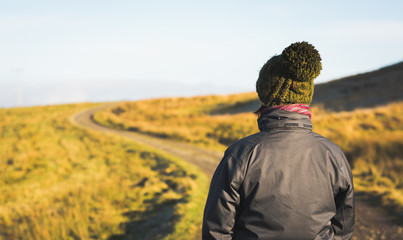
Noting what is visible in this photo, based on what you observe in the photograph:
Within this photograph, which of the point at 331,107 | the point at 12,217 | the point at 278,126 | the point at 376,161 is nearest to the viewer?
the point at 278,126

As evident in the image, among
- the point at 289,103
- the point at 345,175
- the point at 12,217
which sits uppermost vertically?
the point at 289,103

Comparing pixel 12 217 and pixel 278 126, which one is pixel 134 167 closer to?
pixel 12 217

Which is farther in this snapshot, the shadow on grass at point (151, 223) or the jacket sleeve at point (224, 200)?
the shadow on grass at point (151, 223)

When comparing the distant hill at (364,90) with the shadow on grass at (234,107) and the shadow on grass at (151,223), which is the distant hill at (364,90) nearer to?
the shadow on grass at (234,107)

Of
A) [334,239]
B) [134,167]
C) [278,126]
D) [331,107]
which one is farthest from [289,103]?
[331,107]

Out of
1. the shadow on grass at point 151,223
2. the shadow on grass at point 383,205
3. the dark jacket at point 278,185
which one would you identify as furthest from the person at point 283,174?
the shadow on grass at point 383,205

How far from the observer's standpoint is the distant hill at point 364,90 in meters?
27.2

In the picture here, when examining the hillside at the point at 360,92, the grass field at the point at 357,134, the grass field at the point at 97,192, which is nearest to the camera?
the grass field at the point at 97,192

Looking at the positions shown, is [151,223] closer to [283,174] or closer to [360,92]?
[283,174]

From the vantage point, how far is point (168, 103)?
43156 mm

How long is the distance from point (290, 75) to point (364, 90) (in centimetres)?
3498

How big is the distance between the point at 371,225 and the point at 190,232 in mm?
3926

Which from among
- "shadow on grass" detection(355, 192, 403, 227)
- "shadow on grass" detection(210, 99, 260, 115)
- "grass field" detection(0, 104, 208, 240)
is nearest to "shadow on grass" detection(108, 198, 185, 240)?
"grass field" detection(0, 104, 208, 240)

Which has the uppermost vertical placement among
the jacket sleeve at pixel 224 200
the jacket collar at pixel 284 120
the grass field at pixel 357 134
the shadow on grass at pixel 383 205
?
the jacket collar at pixel 284 120
